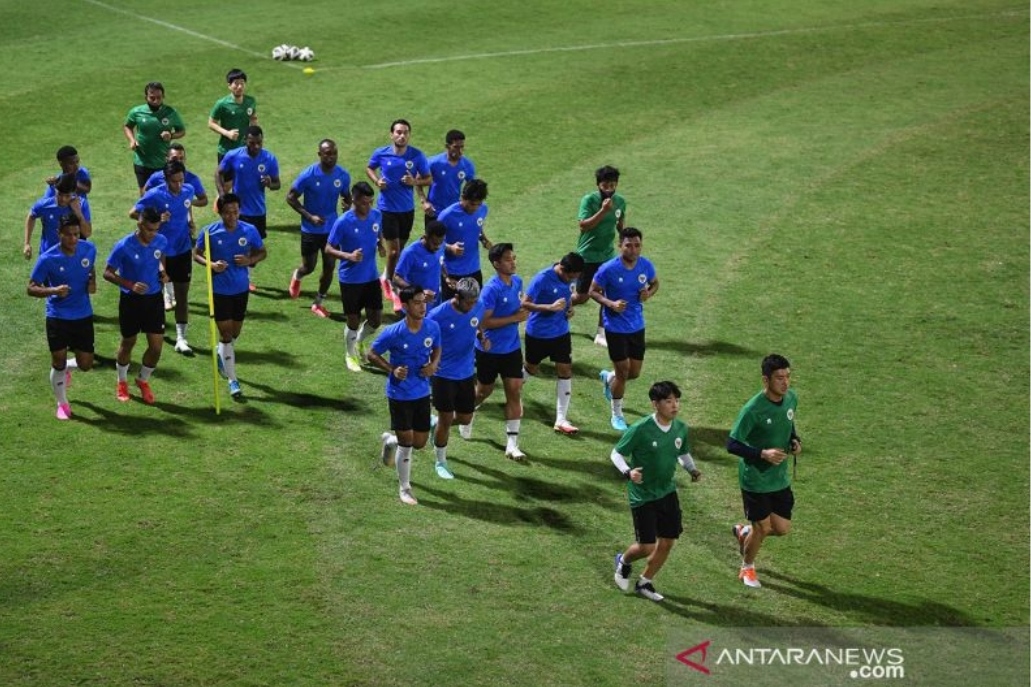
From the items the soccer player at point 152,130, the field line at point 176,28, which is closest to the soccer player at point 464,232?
the soccer player at point 152,130

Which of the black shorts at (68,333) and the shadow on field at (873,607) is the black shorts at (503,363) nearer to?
the shadow on field at (873,607)

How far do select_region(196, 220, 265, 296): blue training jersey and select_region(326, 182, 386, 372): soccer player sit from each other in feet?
3.82

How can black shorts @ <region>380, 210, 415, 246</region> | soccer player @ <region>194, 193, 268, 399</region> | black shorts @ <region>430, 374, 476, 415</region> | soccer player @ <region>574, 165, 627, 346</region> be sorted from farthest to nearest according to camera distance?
black shorts @ <region>380, 210, 415, 246</region> → soccer player @ <region>574, 165, 627, 346</region> → soccer player @ <region>194, 193, 268, 399</region> → black shorts @ <region>430, 374, 476, 415</region>

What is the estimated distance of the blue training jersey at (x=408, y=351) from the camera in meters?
17.7

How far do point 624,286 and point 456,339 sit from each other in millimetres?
2725

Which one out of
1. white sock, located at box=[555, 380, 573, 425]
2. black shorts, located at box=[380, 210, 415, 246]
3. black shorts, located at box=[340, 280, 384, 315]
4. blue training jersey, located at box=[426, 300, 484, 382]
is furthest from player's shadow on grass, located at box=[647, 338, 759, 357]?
blue training jersey, located at box=[426, 300, 484, 382]

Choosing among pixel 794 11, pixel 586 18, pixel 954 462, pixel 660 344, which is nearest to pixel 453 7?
pixel 586 18

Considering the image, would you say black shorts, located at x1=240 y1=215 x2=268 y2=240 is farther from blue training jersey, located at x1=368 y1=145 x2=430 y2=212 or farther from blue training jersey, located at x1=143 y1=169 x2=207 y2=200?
blue training jersey, located at x1=368 y1=145 x2=430 y2=212

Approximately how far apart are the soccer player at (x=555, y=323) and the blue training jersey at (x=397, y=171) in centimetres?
458

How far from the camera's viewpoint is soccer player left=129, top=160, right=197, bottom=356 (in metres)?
21.6

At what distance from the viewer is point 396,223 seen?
24.4 meters

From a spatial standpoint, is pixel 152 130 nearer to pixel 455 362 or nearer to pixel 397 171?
pixel 397 171

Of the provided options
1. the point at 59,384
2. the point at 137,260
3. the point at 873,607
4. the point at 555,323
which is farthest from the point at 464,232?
the point at 873,607

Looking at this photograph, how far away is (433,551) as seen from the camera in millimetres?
16906
